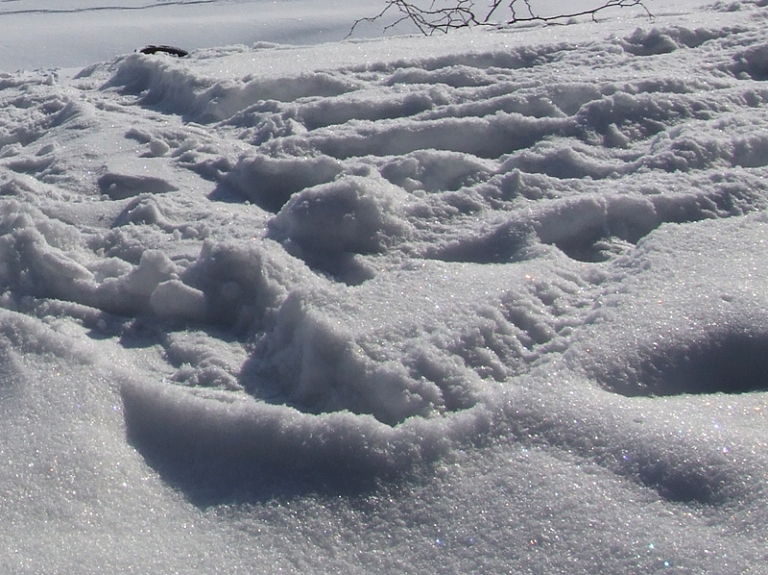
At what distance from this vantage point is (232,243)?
1673 millimetres

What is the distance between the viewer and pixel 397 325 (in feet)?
4.82

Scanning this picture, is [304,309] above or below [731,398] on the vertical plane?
above

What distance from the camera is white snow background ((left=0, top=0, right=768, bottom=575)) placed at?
113cm

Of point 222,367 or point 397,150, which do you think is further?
point 397,150

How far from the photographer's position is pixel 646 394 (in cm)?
136

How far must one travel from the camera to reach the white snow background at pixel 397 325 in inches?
44.6

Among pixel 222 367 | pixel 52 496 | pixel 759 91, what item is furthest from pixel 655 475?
pixel 759 91

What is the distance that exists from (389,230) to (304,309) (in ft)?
1.24

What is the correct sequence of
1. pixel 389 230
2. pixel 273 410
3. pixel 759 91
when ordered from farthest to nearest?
pixel 759 91
pixel 389 230
pixel 273 410

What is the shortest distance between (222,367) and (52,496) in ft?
1.26

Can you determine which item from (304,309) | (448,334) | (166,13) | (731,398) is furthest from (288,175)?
(166,13)

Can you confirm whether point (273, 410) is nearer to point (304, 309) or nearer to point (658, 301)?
point (304, 309)

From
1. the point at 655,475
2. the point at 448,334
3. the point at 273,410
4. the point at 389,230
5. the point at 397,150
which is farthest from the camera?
the point at 397,150

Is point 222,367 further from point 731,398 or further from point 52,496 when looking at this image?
point 731,398
